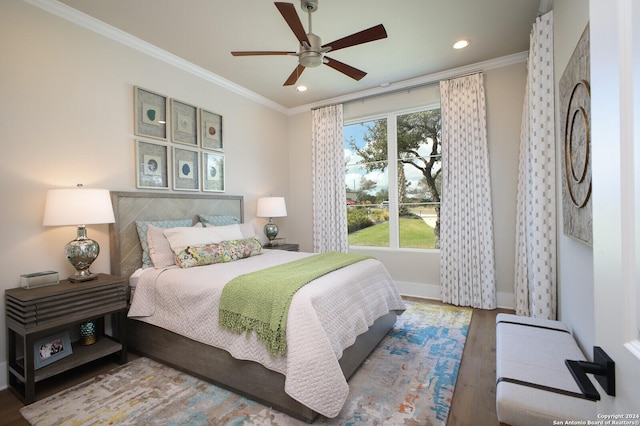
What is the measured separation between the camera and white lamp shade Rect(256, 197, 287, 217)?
4.26 m

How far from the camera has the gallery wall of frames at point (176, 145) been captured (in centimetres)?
308

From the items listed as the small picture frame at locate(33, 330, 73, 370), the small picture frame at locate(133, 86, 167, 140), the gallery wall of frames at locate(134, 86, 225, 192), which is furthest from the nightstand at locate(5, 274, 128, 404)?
the small picture frame at locate(133, 86, 167, 140)

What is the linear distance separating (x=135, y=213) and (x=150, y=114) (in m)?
1.06

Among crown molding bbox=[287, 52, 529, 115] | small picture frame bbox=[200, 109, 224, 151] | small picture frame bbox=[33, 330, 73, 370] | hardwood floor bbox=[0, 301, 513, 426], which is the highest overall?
crown molding bbox=[287, 52, 529, 115]

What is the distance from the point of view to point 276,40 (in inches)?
120

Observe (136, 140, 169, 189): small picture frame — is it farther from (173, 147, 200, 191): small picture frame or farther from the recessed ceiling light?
the recessed ceiling light

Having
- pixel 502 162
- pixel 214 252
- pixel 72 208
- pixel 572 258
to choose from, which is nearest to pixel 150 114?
pixel 72 208

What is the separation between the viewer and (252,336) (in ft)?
6.20

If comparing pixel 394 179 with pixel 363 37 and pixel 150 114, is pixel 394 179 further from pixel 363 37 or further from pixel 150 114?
pixel 150 114

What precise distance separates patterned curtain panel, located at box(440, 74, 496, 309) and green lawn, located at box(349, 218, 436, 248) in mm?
315

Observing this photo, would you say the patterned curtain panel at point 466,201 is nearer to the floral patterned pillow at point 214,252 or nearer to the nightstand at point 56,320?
the floral patterned pillow at point 214,252

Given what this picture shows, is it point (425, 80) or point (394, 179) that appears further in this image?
point (394, 179)

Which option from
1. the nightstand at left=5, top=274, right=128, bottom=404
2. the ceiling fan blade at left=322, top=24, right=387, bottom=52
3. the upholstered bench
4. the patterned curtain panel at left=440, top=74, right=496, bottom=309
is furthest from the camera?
the patterned curtain panel at left=440, top=74, right=496, bottom=309

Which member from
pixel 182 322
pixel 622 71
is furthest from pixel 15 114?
pixel 622 71
